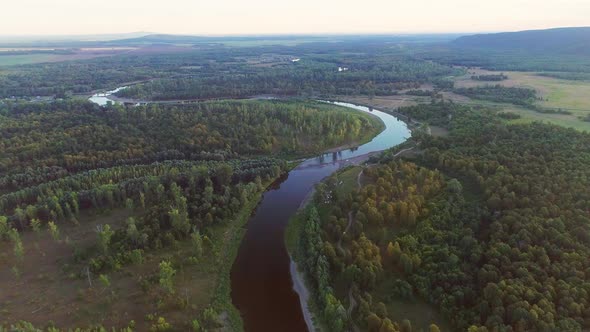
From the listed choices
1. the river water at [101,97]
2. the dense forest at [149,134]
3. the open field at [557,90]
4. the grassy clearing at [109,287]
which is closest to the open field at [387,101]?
the dense forest at [149,134]

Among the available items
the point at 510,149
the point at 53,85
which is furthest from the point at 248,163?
the point at 53,85

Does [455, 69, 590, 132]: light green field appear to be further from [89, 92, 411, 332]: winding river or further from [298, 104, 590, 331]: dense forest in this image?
[89, 92, 411, 332]: winding river

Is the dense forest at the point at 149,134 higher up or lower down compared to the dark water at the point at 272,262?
higher up

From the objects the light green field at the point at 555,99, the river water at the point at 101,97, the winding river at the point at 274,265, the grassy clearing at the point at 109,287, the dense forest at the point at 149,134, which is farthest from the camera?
the river water at the point at 101,97

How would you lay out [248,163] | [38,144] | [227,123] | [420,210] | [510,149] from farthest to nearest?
[227,123]
[38,144]
[248,163]
[510,149]
[420,210]

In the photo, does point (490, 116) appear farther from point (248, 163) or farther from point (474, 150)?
point (248, 163)

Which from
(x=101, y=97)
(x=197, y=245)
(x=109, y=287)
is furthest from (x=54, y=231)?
(x=101, y=97)

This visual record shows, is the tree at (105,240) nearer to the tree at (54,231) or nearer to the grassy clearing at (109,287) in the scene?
the grassy clearing at (109,287)
